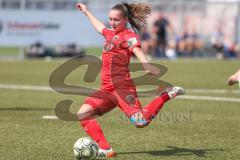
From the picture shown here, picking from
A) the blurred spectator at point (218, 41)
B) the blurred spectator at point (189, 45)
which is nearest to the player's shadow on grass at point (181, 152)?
the blurred spectator at point (218, 41)

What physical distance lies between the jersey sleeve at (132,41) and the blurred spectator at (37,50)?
951 inches

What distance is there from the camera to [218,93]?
53.7 ft

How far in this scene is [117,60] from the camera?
7887mm

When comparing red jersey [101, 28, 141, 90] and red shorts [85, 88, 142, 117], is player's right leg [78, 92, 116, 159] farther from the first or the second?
red jersey [101, 28, 141, 90]

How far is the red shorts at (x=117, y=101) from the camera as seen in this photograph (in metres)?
7.79

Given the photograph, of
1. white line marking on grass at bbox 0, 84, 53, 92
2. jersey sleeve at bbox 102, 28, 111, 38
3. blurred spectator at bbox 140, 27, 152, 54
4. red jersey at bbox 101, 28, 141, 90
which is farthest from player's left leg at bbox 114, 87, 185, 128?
blurred spectator at bbox 140, 27, 152, 54

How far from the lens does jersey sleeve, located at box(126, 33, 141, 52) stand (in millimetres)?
7703

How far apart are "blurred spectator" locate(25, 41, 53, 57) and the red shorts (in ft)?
78.9

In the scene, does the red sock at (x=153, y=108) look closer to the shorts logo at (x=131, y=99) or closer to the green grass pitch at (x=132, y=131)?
the shorts logo at (x=131, y=99)

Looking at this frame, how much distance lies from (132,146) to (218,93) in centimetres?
816

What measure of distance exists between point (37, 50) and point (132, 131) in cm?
2244

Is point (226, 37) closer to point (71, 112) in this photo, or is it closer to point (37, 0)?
point (37, 0)

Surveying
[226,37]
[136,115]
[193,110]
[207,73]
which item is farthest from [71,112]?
[226,37]

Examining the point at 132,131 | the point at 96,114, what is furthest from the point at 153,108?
the point at 132,131
